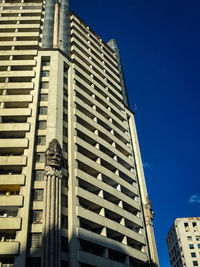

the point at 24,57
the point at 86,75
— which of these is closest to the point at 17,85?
the point at 24,57

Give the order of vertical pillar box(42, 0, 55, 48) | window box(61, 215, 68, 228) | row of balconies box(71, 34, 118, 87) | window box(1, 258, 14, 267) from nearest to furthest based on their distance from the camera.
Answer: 1. window box(1, 258, 14, 267)
2. window box(61, 215, 68, 228)
3. vertical pillar box(42, 0, 55, 48)
4. row of balconies box(71, 34, 118, 87)

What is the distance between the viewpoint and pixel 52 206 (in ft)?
116

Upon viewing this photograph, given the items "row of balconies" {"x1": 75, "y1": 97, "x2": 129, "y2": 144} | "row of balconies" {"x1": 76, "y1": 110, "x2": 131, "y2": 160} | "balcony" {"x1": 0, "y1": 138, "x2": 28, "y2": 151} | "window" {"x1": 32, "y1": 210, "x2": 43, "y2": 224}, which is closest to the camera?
"window" {"x1": 32, "y1": 210, "x2": 43, "y2": 224}

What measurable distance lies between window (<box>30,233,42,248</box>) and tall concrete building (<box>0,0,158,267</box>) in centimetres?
12

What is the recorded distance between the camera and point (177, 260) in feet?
314

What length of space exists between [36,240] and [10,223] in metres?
3.96

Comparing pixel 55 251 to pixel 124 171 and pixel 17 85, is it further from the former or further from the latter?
pixel 17 85

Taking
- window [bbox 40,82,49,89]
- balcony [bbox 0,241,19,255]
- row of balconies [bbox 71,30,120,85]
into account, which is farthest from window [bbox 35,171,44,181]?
row of balconies [bbox 71,30,120,85]

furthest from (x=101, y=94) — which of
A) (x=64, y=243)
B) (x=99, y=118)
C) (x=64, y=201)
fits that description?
(x=64, y=243)

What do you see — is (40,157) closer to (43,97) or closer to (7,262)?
(43,97)

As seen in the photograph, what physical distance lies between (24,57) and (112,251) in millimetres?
41596

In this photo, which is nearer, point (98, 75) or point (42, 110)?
point (42, 110)

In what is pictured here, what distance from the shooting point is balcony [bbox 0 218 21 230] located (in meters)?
34.2

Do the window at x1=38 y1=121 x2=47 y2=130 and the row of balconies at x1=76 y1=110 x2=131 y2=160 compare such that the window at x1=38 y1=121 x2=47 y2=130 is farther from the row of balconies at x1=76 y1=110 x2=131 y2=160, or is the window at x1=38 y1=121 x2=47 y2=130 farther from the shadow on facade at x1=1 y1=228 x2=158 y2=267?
the shadow on facade at x1=1 y1=228 x2=158 y2=267
